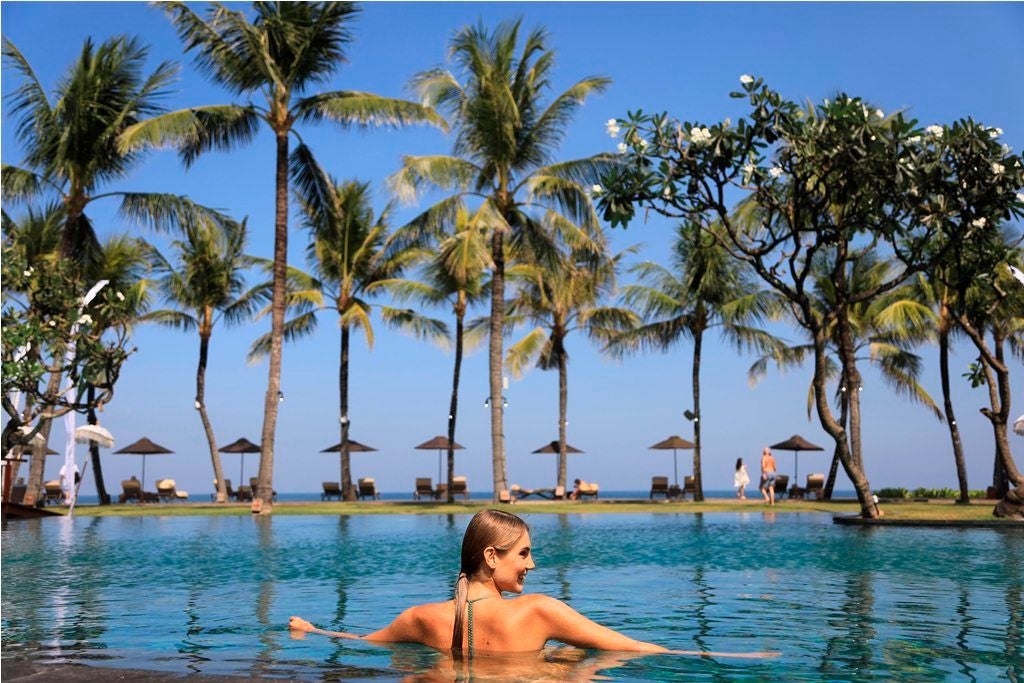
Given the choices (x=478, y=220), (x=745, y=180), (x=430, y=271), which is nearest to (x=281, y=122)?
(x=478, y=220)

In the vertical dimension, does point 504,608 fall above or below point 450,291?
below

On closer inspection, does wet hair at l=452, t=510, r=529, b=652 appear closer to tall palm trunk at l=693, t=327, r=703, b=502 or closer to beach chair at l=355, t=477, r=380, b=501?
tall palm trunk at l=693, t=327, r=703, b=502

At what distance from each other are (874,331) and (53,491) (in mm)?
36009

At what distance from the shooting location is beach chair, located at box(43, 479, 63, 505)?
4363 cm

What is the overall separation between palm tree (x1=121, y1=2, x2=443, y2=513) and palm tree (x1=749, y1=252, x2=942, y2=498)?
16.2 m

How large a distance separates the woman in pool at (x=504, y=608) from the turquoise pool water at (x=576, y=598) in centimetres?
17

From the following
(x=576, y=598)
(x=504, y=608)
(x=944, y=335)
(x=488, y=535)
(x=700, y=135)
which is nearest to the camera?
(x=488, y=535)

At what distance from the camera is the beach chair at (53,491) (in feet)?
143

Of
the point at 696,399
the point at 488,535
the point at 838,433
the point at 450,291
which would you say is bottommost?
the point at 488,535

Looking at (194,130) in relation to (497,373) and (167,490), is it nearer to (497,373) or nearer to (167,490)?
(497,373)

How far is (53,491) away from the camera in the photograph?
45.0 metres

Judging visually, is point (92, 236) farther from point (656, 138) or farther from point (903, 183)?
point (903, 183)

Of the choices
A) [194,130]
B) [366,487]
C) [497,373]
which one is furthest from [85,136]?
[366,487]

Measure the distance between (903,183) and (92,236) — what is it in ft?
76.0
